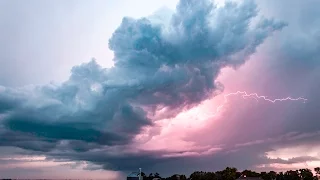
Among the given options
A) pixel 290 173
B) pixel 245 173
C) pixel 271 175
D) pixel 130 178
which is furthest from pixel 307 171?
pixel 130 178

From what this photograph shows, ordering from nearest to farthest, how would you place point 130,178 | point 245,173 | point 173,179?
point 130,178, point 173,179, point 245,173

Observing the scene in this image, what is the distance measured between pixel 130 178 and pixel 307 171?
90625 millimetres

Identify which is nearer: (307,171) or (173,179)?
(307,171)

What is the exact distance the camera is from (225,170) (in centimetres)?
17662

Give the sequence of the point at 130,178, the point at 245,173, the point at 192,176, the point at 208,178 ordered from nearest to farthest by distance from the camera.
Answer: the point at 130,178
the point at 208,178
the point at 192,176
the point at 245,173

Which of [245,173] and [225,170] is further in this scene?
[245,173]

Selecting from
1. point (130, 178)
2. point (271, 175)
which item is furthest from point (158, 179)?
point (271, 175)

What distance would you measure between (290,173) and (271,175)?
11.9 meters

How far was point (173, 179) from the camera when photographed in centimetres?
18412

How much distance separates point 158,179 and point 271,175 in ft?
202

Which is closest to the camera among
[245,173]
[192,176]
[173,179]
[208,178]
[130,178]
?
[130,178]

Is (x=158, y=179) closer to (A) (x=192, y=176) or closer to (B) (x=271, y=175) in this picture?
(A) (x=192, y=176)

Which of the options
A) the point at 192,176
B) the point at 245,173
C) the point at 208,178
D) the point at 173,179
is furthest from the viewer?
the point at 245,173

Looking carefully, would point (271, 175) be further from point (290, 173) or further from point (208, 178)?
point (208, 178)
